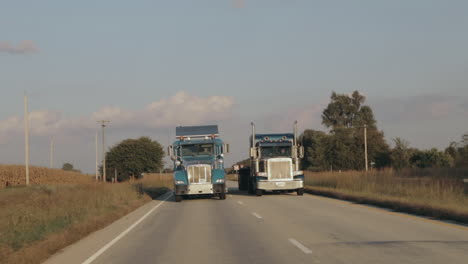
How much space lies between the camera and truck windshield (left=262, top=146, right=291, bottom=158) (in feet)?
115

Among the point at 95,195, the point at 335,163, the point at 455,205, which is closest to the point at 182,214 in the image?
the point at 95,195

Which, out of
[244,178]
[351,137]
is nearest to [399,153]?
[351,137]

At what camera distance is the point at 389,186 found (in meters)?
30.7

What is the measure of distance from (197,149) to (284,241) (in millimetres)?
20088

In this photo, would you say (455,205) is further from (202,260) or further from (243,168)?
(243,168)

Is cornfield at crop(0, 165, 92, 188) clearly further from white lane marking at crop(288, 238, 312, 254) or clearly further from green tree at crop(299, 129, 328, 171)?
white lane marking at crop(288, 238, 312, 254)

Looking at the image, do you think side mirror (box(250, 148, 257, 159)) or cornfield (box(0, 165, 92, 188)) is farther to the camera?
cornfield (box(0, 165, 92, 188))

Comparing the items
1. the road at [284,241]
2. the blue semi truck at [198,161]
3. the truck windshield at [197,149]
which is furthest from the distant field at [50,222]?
the truck windshield at [197,149]

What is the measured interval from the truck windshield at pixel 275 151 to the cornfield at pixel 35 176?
29175 millimetres

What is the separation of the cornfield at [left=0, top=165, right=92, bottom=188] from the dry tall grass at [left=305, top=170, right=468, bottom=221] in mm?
28900

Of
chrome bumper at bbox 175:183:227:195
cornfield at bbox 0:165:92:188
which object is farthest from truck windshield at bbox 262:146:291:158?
cornfield at bbox 0:165:92:188

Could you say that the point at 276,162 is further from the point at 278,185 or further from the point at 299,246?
the point at 299,246

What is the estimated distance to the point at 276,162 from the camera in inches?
1339

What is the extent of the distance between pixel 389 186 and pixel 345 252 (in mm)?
20515
